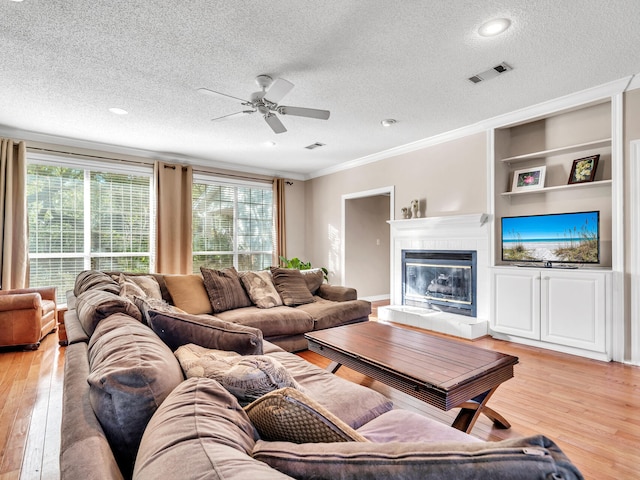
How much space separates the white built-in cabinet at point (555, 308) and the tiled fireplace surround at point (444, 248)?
204 mm

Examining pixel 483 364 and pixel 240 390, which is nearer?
pixel 240 390

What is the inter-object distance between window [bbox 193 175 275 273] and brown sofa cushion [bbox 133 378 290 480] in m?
5.46

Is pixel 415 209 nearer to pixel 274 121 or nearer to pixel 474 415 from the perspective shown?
pixel 274 121

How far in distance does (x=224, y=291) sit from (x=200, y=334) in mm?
2257

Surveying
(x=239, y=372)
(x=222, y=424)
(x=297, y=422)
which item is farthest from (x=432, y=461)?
(x=239, y=372)

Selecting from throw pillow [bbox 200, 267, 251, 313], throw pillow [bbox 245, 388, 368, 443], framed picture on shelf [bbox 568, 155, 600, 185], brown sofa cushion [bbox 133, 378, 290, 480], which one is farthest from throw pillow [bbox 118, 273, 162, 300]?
framed picture on shelf [bbox 568, 155, 600, 185]

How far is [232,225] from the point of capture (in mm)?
6453

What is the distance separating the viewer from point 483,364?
1985 millimetres

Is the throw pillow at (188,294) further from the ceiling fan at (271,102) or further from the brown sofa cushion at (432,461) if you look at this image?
the brown sofa cushion at (432,461)

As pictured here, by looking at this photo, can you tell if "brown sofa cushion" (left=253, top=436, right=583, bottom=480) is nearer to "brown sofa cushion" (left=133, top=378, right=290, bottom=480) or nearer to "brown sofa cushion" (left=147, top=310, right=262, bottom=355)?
"brown sofa cushion" (left=133, top=378, right=290, bottom=480)

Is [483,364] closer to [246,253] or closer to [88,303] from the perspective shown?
[88,303]

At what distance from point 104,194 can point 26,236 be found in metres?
1.12

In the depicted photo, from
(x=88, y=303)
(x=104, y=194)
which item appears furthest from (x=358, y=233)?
(x=88, y=303)

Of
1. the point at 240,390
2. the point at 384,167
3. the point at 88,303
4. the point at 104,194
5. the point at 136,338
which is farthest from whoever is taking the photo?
the point at 384,167
